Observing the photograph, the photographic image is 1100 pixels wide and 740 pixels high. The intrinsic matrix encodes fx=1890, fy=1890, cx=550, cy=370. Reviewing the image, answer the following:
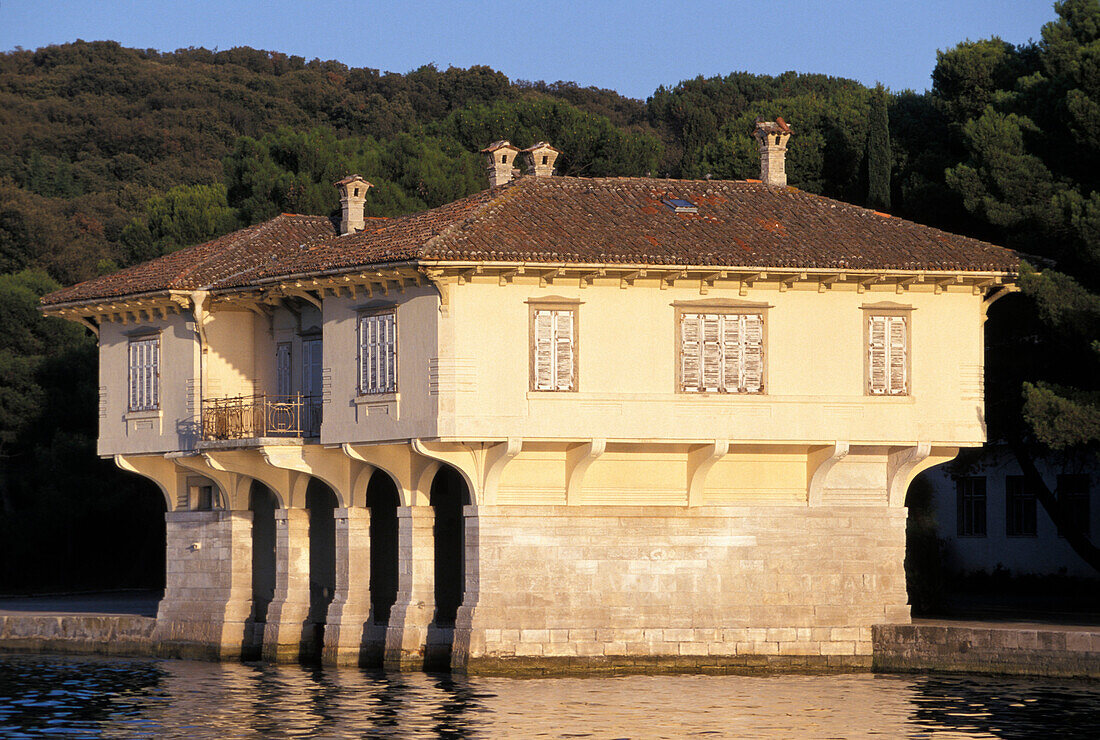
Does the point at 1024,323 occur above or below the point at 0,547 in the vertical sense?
above

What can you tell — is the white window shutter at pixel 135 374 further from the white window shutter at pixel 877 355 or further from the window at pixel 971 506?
the window at pixel 971 506

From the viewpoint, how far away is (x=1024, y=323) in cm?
4106

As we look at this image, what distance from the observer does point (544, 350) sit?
34.2 meters

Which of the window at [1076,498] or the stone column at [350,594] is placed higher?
the window at [1076,498]

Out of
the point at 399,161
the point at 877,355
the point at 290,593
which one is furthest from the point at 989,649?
the point at 399,161

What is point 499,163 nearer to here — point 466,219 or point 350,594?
point 466,219


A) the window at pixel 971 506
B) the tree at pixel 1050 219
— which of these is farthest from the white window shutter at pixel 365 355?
the window at pixel 971 506

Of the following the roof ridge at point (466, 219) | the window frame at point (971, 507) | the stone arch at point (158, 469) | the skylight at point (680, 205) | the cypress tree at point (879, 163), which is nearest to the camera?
the roof ridge at point (466, 219)

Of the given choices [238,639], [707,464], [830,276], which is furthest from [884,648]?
[238,639]

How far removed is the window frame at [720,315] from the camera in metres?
34.7

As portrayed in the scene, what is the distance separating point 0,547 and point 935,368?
1333 inches

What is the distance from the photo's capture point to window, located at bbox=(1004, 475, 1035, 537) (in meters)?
52.3

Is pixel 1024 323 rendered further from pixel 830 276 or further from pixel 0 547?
pixel 0 547

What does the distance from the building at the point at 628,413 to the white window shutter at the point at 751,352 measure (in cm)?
4
